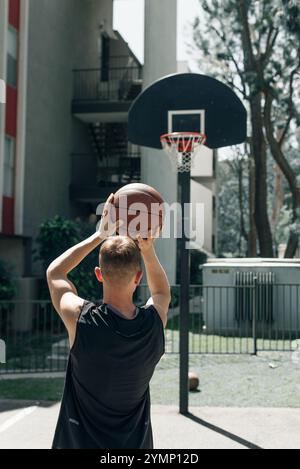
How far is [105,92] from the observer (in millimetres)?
22000

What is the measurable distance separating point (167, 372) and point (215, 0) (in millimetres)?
20594

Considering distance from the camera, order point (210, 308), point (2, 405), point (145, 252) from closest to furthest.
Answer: point (145, 252), point (2, 405), point (210, 308)

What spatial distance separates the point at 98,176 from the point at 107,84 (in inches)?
132

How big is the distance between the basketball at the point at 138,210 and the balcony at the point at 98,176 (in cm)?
1549

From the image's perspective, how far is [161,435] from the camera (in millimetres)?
6500

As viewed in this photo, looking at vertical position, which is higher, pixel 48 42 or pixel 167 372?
→ pixel 48 42

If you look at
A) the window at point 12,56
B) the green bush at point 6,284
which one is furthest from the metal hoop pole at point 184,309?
the window at point 12,56

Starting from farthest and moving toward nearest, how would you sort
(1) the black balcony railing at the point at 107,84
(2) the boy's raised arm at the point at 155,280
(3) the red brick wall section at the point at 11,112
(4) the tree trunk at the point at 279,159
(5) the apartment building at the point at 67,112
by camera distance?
(4) the tree trunk at the point at 279,159
(1) the black balcony railing at the point at 107,84
(5) the apartment building at the point at 67,112
(3) the red brick wall section at the point at 11,112
(2) the boy's raised arm at the point at 155,280

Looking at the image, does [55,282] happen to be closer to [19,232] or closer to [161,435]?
[161,435]

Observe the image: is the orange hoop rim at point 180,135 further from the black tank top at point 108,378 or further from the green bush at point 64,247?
the green bush at point 64,247

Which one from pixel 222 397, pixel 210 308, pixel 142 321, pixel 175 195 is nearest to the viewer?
pixel 142 321

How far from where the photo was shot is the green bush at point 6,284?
14057mm

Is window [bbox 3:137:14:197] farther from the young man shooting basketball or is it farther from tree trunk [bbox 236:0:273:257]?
the young man shooting basketball
